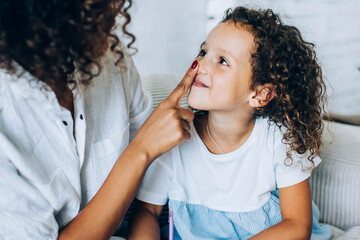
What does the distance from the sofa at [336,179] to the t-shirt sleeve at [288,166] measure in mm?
233

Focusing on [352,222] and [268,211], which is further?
[352,222]

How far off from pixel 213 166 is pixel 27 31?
2.27ft

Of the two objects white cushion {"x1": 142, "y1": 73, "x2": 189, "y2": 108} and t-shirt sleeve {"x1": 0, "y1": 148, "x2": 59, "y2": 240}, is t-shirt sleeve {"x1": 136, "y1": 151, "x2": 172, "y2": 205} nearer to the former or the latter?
white cushion {"x1": 142, "y1": 73, "x2": 189, "y2": 108}

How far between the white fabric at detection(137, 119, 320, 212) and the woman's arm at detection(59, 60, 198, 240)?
0.26 metres

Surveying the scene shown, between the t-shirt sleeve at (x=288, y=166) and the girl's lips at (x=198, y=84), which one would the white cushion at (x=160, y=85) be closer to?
the girl's lips at (x=198, y=84)

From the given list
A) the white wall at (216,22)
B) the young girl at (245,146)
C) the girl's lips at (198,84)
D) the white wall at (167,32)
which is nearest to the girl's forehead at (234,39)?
the young girl at (245,146)

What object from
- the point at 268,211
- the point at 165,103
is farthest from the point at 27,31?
the point at 268,211

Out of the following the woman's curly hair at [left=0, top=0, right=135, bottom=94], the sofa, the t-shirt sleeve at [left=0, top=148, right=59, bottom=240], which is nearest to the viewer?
the woman's curly hair at [left=0, top=0, right=135, bottom=94]

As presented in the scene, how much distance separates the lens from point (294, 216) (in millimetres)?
981

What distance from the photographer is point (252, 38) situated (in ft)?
3.27

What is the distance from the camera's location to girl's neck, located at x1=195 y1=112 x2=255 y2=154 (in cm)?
107

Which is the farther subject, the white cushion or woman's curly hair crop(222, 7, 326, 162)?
the white cushion

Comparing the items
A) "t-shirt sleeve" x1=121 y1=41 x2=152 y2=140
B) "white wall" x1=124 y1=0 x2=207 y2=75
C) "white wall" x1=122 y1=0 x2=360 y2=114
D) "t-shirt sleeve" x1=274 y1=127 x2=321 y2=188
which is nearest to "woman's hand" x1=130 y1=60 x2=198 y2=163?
"t-shirt sleeve" x1=121 y1=41 x2=152 y2=140

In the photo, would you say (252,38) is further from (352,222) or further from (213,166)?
(352,222)
